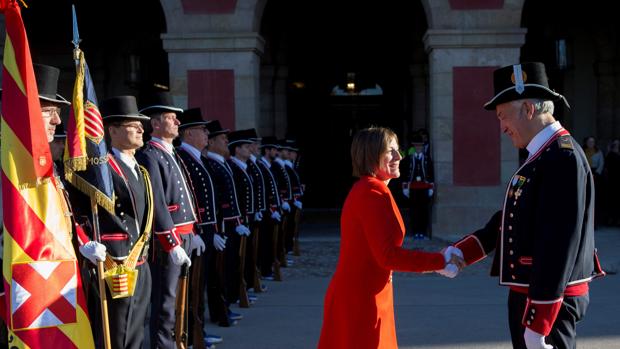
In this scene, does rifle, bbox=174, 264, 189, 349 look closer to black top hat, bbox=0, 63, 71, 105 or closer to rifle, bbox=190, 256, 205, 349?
rifle, bbox=190, 256, 205, 349

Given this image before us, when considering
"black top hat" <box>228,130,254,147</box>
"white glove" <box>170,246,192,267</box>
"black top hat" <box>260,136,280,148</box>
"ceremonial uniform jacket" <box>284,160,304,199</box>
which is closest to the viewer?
"white glove" <box>170,246,192,267</box>

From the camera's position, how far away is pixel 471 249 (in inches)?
172

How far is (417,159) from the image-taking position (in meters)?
14.0

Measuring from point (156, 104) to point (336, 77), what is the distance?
47.0 feet

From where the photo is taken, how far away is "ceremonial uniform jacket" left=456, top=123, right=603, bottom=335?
3488 millimetres

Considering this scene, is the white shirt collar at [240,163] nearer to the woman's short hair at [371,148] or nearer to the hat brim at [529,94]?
the woman's short hair at [371,148]

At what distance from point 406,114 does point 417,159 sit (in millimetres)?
5812

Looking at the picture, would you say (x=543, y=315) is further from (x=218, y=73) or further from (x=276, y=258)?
(x=218, y=73)

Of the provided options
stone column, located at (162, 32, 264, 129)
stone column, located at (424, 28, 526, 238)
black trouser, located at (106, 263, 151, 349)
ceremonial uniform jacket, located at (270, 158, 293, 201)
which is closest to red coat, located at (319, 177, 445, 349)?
black trouser, located at (106, 263, 151, 349)

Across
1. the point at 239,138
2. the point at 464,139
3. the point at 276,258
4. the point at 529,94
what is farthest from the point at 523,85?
the point at 464,139

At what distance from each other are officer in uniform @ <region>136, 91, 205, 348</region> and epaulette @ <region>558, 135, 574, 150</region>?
280 centimetres

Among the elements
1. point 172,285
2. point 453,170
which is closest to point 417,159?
point 453,170

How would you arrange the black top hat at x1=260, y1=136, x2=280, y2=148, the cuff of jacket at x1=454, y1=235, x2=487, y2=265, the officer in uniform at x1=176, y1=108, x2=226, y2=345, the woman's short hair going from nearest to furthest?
1. the woman's short hair
2. the cuff of jacket at x1=454, y1=235, x2=487, y2=265
3. the officer in uniform at x1=176, y1=108, x2=226, y2=345
4. the black top hat at x1=260, y1=136, x2=280, y2=148

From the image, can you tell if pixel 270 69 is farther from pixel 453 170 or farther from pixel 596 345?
pixel 596 345
